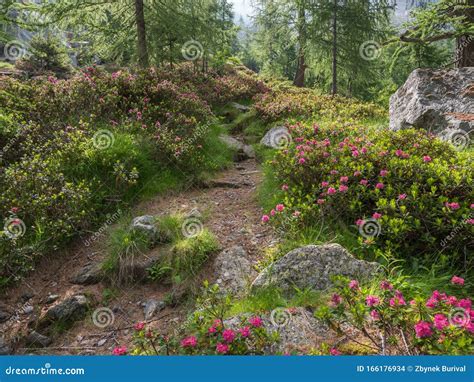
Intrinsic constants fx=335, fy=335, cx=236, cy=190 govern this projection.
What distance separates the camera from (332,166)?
5.98m

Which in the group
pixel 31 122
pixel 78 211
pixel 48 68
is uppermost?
pixel 48 68

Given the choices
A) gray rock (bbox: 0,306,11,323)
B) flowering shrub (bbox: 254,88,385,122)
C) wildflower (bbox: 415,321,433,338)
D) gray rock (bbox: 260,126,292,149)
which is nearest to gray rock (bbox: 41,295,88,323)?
gray rock (bbox: 0,306,11,323)

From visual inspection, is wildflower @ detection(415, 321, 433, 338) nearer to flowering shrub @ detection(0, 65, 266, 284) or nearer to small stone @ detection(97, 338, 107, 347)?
small stone @ detection(97, 338, 107, 347)

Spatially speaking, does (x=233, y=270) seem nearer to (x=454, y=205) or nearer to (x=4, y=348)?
(x=4, y=348)

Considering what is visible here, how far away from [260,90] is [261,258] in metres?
12.0

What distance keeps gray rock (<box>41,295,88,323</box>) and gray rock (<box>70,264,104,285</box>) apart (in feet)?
1.38

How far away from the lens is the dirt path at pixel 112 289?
423cm

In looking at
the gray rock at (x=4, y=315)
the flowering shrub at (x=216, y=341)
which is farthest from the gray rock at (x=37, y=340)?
the flowering shrub at (x=216, y=341)

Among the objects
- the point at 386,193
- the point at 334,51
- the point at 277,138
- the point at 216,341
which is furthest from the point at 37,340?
the point at 334,51

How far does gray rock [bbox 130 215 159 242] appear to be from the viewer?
5457mm

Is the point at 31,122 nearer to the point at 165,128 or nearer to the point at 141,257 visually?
the point at 165,128

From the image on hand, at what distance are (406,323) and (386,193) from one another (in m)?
2.42

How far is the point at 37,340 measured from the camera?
4.18 m

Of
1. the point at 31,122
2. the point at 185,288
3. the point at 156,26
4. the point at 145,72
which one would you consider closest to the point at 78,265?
the point at 185,288
